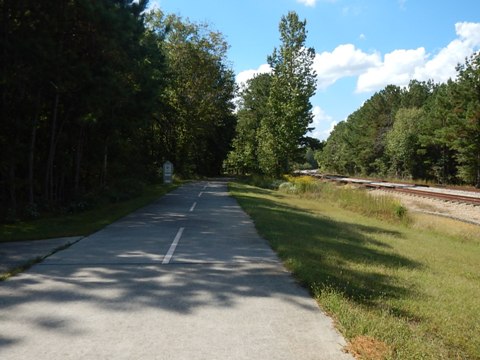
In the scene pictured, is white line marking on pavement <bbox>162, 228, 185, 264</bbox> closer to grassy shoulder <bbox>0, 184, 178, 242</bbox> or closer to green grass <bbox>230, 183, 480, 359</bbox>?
green grass <bbox>230, 183, 480, 359</bbox>

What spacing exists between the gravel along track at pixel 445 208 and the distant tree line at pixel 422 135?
53.3 feet

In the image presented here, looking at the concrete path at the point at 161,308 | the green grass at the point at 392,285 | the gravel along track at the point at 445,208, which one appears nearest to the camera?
the concrete path at the point at 161,308

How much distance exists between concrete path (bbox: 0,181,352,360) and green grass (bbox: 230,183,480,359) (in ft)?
1.26

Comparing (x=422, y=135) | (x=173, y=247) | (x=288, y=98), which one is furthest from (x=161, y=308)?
(x=422, y=135)

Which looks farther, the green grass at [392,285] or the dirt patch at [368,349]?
the green grass at [392,285]

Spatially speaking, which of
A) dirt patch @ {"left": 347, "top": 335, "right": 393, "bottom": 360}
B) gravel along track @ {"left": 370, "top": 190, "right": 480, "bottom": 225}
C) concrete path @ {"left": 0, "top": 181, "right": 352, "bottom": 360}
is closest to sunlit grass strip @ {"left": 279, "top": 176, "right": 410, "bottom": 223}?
gravel along track @ {"left": 370, "top": 190, "right": 480, "bottom": 225}

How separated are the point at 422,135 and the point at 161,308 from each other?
187 ft

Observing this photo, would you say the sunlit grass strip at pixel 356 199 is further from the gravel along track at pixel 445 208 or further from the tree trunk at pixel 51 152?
the tree trunk at pixel 51 152

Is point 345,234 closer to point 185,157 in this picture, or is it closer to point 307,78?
point 307,78

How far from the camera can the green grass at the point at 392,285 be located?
4.57m

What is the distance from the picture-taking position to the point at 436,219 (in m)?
Result: 20.9

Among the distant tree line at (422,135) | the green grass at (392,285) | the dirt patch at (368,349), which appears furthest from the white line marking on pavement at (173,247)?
the distant tree line at (422,135)

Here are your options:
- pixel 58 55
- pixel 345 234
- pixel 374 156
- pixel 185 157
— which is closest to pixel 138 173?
pixel 185 157

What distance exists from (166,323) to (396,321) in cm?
263
